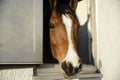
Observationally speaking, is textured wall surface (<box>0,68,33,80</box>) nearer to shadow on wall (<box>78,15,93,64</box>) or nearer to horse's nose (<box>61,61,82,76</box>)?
horse's nose (<box>61,61,82,76</box>)

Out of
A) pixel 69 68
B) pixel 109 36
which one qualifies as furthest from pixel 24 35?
pixel 109 36

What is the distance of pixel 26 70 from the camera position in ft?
5.92

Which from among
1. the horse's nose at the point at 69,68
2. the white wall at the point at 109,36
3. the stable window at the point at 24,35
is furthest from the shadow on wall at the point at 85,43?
the horse's nose at the point at 69,68

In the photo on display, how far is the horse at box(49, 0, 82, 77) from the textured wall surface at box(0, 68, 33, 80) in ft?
Answer: 0.75

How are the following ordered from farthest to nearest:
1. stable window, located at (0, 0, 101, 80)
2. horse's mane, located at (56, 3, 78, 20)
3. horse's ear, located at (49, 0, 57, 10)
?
horse's ear, located at (49, 0, 57, 10), horse's mane, located at (56, 3, 78, 20), stable window, located at (0, 0, 101, 80)

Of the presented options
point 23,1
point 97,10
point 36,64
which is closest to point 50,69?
point 36,64

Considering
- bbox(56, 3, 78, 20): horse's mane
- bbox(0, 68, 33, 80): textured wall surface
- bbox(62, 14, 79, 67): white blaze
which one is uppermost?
Result: bbox(56, 3, 78, 20): horse's mane

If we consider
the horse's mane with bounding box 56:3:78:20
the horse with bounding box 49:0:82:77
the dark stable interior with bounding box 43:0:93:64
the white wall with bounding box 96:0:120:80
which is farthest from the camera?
the white wall with bounding box 96:0:120:80

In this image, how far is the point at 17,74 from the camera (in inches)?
69.5

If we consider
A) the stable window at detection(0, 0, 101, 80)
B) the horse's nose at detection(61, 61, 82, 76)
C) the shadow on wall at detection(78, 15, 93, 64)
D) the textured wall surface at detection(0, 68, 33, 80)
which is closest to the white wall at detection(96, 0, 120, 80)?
the shadow on wall at detection(78, 15, 93, 64)

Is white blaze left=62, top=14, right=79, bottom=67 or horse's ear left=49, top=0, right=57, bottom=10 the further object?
horse's ear left=49, top=0, right=57, bottom=10

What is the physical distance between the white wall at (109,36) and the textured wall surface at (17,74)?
2.80 feet

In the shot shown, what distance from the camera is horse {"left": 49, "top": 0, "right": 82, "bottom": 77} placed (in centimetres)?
181

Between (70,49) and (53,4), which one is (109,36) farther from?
(70,49)
